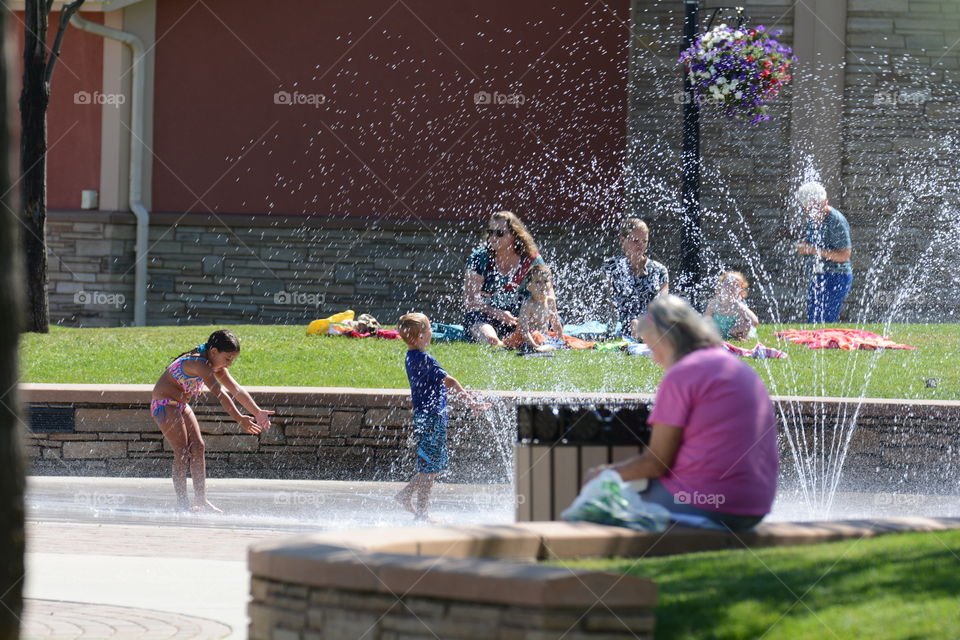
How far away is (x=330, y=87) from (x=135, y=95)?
8.51 ft

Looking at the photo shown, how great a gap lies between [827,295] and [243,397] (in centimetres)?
765

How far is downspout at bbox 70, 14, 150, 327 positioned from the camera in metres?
19.2

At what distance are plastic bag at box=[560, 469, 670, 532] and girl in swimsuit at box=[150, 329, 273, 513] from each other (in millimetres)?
4184

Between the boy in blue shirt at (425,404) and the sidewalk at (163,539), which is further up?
the boy in blue shirt at (425,404)

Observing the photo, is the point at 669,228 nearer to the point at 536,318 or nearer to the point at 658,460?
the point at 536,318

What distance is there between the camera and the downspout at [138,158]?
19.2m

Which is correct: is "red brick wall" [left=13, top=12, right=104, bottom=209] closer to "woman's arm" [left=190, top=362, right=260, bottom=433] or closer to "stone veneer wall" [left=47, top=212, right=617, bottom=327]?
"stone veneer wall" [left=47, top=212, right=617, bottom=327]

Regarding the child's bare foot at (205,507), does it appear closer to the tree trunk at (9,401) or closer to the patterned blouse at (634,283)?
the patterned blouse at (634,283)

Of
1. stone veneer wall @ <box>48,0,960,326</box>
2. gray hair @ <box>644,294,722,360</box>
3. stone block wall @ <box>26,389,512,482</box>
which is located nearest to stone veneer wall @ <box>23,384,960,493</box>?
stone block wall @ <box>26,389,512,482</box>

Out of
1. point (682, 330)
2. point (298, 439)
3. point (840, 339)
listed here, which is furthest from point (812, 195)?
point (682, 330)

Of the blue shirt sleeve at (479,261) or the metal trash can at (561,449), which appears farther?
the blue shirt sleeve at (479,261)

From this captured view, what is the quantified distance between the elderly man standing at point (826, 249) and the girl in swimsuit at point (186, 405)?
7157 millimetres

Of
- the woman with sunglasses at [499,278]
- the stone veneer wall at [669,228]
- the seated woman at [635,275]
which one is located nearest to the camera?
the woman with sunglasses at [499,278]

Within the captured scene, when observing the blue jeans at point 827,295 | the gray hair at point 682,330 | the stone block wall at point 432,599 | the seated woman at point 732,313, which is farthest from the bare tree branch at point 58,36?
the stone block wall at point 432,599
